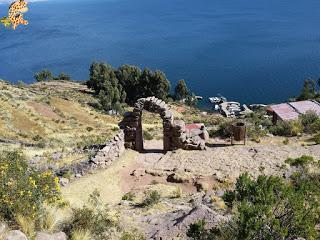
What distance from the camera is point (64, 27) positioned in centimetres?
19262

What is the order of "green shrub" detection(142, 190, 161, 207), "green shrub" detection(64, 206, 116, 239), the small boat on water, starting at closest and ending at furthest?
"green shrub" detection(64, 206, 116, 239) < "green shrub" detection(142, 190, 161, 207) < the small boat on water

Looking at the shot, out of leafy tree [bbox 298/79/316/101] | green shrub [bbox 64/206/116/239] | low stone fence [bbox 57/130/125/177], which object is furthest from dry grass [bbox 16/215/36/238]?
leafy tree [bbox 298/79/316/101]

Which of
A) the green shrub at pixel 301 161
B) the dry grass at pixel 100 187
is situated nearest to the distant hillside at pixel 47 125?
the dry grass at pixel 100 187

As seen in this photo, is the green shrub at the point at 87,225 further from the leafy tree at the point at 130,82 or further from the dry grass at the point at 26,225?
the leafy tree at the point at 130,82

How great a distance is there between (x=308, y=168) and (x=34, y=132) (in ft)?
75.3

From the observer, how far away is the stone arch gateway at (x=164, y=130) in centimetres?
2206

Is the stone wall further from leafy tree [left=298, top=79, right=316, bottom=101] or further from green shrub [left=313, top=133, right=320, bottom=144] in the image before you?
leafy tree [left=298, top=79, right=316, bottom=101]

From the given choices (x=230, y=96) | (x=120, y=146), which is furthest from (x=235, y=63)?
(x=120, y=146)

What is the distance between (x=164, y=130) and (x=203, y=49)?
10268cm

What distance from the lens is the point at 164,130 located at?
22.3 m

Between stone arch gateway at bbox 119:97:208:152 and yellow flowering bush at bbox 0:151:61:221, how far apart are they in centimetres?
1226

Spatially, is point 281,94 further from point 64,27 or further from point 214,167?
point 64,27

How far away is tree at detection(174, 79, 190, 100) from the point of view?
261 ft

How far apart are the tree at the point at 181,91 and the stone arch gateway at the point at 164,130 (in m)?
57.0
